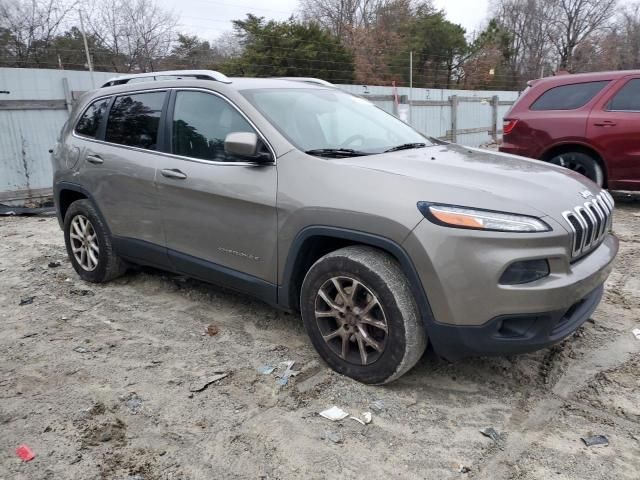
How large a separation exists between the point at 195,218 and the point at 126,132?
3.90 ft

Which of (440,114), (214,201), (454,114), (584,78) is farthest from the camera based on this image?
(454,114)

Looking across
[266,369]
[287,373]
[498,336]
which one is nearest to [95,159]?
[266,369]

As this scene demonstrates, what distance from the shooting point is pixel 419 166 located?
9.80ft

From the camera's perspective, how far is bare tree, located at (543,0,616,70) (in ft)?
151

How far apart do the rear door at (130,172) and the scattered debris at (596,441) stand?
3.00 meters

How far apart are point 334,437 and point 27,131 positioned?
28.7 feet

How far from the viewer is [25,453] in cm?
254

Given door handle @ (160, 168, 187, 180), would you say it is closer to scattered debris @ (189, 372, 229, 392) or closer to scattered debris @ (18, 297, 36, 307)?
scattered debris @ (189, 372, 229, 392)

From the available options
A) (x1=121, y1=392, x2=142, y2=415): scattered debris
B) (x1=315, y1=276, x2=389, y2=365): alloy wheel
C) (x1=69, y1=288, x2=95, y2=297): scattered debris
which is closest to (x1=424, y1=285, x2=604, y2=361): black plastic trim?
(x1=315, y1=276, x2=389, y2=365): alloy wheel

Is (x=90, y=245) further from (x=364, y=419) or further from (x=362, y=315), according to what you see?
(x=364, y=419)

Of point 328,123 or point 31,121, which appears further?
point 31,121

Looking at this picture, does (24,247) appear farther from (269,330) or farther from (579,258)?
(579,258)

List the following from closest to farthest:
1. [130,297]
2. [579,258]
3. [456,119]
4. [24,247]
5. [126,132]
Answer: [579,258]
[126,132]
[130,297]
[24,247]
[456,119]

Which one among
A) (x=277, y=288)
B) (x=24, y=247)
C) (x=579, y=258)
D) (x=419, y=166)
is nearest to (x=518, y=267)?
(x=579, y=258)
